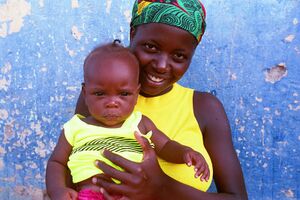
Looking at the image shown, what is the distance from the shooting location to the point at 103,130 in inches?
87.7

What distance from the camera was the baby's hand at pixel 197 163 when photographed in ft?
6.99

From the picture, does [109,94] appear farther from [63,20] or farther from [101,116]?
[63,20]

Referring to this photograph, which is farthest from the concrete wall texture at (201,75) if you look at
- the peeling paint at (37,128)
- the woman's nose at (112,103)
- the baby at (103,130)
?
the woman's nose at (112,103)

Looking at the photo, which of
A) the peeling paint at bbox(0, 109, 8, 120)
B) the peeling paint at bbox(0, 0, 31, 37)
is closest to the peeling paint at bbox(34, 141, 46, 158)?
the peeling paint at bbox(0, 109, 8, 120)

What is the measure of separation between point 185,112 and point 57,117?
0.94 metres

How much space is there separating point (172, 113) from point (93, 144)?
48 centimetres

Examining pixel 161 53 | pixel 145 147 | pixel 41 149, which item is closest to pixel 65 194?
pixel 145 147

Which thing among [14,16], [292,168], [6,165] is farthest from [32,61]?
[292,168]

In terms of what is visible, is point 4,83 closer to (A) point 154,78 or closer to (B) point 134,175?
(A) point 154,78

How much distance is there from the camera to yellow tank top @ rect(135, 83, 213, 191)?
247cm

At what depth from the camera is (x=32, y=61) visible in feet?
10.5

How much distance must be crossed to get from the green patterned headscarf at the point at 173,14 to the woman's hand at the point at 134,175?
50 cm

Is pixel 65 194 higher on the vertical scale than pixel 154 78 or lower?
lower

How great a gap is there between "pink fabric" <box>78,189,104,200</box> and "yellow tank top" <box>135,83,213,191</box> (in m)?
0.41
